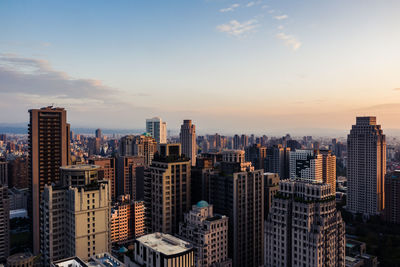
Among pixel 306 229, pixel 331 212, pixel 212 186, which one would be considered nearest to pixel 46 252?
pixel 212 186

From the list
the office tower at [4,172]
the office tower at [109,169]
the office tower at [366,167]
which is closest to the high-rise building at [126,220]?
the office tower at [109,169]

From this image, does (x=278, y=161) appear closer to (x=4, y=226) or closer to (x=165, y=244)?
(x=4, y=226)

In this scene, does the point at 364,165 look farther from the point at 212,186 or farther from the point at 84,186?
the point at 84,186

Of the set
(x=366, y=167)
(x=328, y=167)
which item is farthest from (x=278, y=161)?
(x=366, y=167)

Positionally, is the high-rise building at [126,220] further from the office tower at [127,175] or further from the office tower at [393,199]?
the office tower at [393,199]

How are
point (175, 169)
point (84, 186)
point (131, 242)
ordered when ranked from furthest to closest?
point (131, 242)
point (175, 169)
point (84, 186)

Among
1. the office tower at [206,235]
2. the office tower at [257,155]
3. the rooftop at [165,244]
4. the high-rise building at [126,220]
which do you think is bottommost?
the high-rise building at [126,220]
